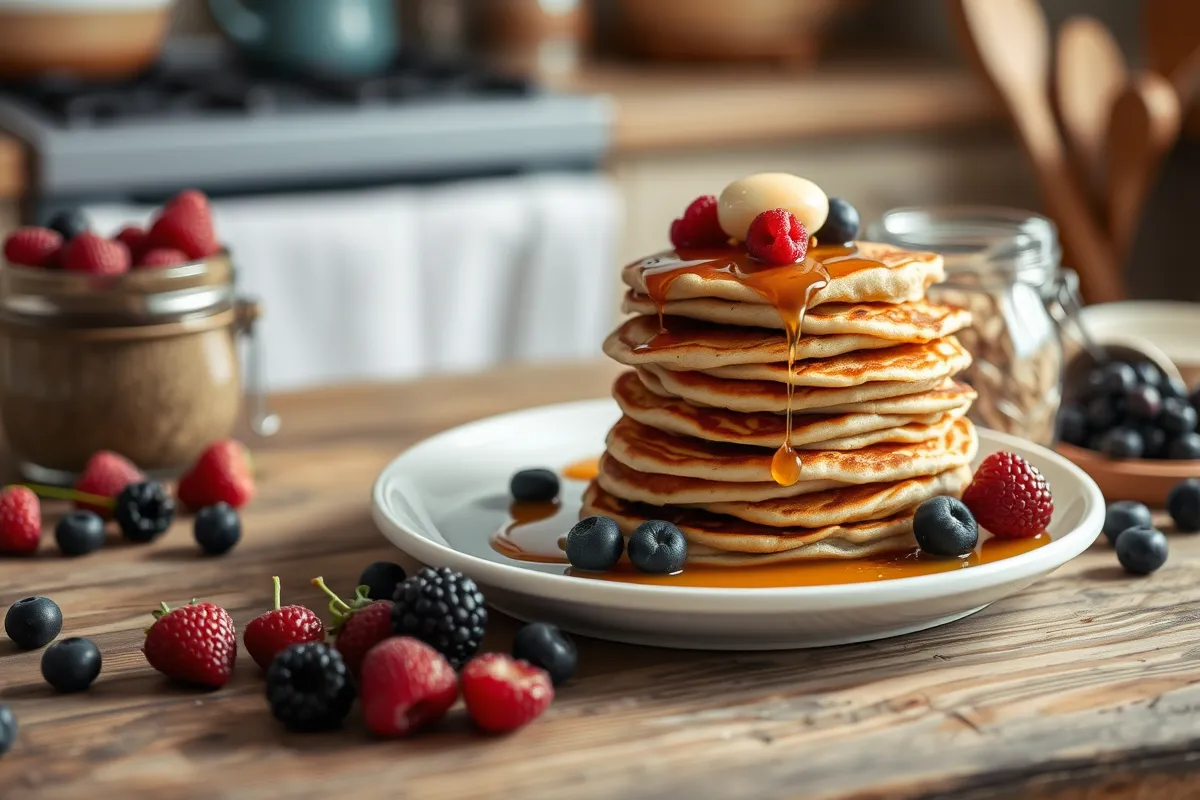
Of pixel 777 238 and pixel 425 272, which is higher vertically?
pixel 777 238

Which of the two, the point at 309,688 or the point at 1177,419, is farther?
the point at 1177,419

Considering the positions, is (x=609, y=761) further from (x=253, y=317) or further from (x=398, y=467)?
(x=253, y=317)

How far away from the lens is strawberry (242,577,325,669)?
1.00 meters

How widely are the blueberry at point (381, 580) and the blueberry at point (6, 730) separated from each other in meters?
0.28

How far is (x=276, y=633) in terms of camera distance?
1.00 metres

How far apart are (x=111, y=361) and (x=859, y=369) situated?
75 centimetres

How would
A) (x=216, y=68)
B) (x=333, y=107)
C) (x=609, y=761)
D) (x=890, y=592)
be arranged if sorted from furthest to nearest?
(x=216, y=68), (x=333, y=107), (x=890, y=592), (x=609, y=761)

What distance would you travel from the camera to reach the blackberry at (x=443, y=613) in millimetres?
962

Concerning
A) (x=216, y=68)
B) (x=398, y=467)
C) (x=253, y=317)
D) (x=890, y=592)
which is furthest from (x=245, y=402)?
(x=216, y=68)

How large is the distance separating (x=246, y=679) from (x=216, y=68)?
2.47 meters

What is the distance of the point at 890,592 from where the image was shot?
3.18 feet

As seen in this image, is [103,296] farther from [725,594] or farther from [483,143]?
[483,143]

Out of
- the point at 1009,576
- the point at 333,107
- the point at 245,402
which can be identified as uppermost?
the point at 333,107

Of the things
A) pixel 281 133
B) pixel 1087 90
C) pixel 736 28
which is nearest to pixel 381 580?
pixel 281 133
